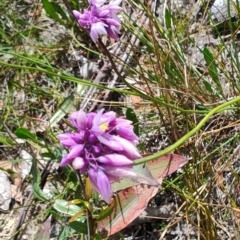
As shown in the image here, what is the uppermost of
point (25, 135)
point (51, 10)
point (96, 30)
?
point (96, 30)

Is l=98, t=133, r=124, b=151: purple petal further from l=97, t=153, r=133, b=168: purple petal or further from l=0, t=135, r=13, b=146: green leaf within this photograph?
l=0, t=135, r=13, b=146: green leaf

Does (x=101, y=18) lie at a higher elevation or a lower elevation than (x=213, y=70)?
higher

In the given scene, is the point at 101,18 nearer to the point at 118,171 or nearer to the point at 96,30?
the point at 96,30

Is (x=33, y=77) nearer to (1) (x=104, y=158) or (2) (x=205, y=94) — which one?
(2) (x=205, y=94)

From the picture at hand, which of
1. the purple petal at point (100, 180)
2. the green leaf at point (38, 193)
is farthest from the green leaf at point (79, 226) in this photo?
the purple petal at point (100, 180)

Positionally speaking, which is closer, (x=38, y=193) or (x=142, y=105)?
(x=38, y=193)

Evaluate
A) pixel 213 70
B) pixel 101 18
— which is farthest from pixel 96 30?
pixel 213 70
